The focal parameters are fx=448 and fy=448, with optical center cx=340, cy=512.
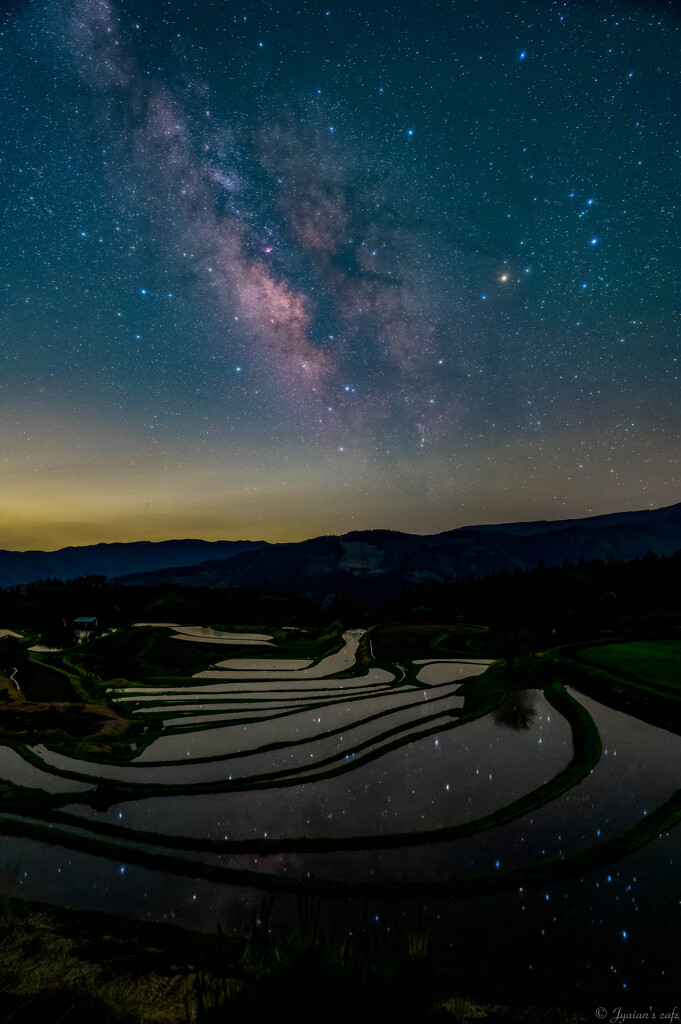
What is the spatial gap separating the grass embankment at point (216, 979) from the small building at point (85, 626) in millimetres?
46420

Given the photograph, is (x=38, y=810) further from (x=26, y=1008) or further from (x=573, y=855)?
(x=573, y=855)

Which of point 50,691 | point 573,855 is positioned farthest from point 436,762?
point 50,691

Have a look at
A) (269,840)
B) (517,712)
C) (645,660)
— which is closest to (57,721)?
(269,840)

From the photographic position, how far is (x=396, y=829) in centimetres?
973

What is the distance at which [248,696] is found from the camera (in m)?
22.3

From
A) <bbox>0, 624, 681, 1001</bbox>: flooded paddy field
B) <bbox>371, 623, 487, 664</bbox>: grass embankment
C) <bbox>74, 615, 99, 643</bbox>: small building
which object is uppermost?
<bbox>0, 624, 681, 1001</bbox>: flooded paddy field

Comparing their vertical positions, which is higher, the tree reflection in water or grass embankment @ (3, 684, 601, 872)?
grass embankment @ (3, 684, 601, 872)

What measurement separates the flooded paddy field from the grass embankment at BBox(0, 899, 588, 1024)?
0.57m

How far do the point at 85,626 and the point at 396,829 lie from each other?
2141 inches

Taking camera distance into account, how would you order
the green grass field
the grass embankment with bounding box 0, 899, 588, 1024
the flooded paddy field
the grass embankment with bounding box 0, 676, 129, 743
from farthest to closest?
1. the green grass field
2. the grass embankment with bounding box 0, 676, 129, 743
3. the flooded paddy field
4. the grass embankment with bounding box 0, 899, 588, 1024

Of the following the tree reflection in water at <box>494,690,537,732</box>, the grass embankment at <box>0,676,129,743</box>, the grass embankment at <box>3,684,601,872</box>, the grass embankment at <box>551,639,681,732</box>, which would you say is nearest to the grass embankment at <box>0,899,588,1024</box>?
the grass embankment at <box>3,684,601,872</box>

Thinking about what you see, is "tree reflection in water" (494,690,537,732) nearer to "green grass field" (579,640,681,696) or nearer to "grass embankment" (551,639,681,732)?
"grass embankment" (551,639,681,732)

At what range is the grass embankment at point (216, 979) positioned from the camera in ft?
14.3

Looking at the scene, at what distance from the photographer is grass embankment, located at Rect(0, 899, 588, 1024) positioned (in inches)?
171
